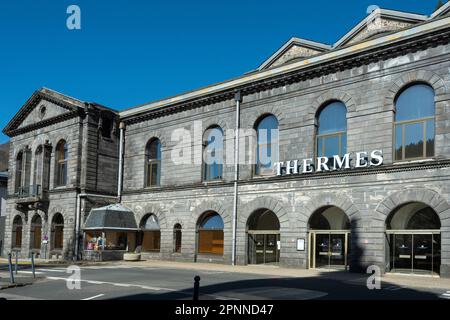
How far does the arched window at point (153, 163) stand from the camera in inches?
1436

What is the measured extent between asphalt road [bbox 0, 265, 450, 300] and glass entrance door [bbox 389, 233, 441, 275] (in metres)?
3.62

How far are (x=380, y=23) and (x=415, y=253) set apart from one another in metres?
17.1

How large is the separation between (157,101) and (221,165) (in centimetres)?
756

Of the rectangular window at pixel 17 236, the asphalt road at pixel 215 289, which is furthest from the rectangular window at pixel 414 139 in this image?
the rectangular window at pixel 17 236

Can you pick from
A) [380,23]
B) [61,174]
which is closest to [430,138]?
[380,23]

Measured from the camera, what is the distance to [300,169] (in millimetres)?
27656

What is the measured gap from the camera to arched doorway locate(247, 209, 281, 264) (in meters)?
29.4

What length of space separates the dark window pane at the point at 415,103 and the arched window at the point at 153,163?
17.4 m

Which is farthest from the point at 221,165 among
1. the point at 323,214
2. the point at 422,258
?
the point at 422,258

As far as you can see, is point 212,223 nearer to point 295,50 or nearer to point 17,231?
point 295,50

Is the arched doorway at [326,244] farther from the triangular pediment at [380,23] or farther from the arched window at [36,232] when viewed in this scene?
A: the arched window at [36,232]

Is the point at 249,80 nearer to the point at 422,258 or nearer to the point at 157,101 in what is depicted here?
the point at 157,101

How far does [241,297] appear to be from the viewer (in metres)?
15.2

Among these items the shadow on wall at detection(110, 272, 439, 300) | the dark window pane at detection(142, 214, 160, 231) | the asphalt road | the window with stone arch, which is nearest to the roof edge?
the dark window pane at detection(142, 214, 160, 231)
